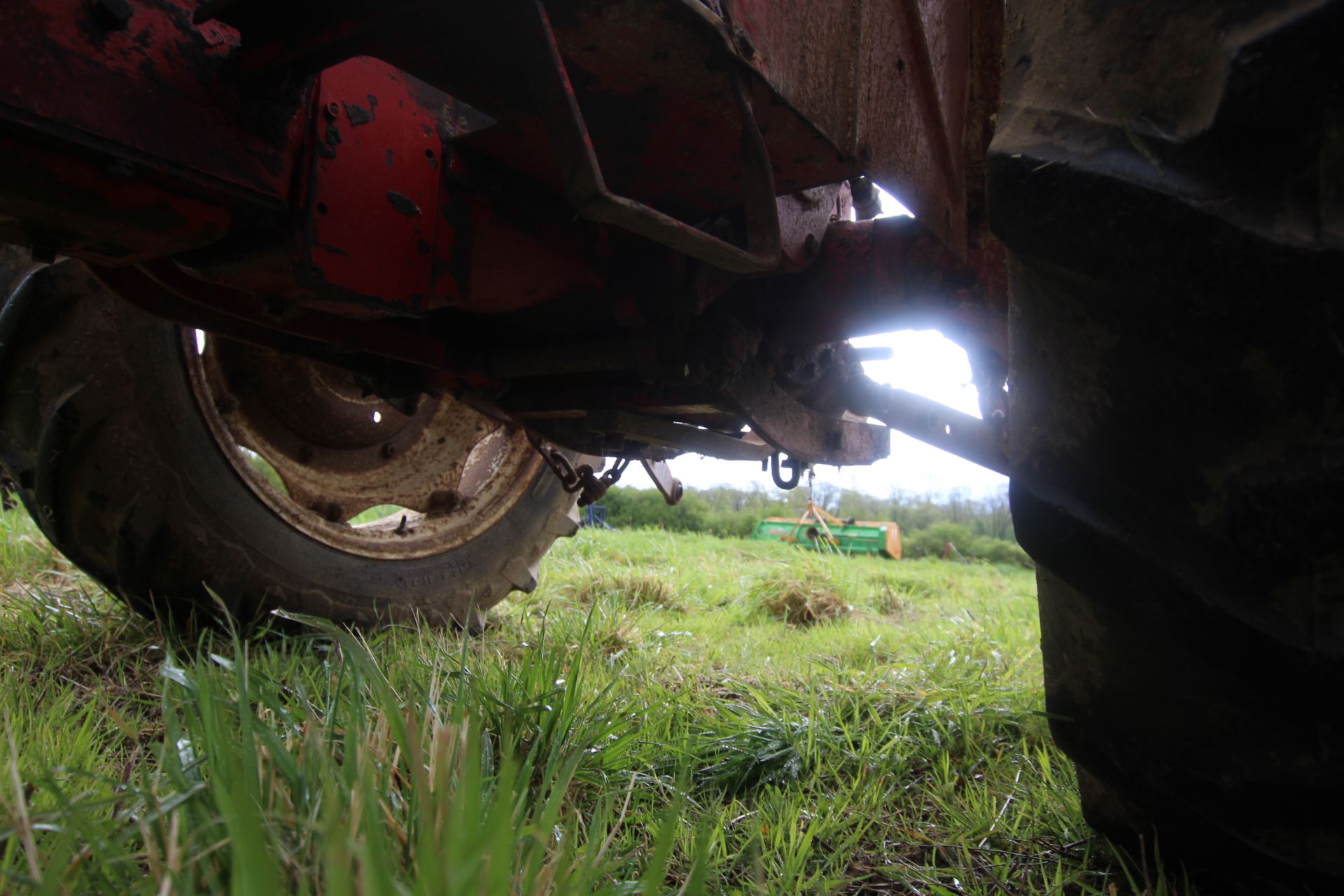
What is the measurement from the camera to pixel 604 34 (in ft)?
2.32

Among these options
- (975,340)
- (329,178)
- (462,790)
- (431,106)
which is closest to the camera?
(462,790)

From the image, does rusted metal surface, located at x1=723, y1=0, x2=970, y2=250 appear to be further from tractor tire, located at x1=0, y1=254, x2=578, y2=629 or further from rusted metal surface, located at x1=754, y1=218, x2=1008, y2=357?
tractor tire, located at x1=0, y1=254, x2=578, y2=629

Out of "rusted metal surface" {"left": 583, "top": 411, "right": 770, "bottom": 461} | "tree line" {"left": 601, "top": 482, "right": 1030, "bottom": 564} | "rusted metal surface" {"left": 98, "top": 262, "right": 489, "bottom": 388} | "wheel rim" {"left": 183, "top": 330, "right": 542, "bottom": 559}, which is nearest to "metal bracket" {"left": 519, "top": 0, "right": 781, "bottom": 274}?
"rusted metal surface" {"left": 98, "top": 262, "right": 489, "bottom": 388}

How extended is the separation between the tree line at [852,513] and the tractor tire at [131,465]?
6762 mm

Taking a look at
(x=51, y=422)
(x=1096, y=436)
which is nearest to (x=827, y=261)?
(x=1096, y=436)

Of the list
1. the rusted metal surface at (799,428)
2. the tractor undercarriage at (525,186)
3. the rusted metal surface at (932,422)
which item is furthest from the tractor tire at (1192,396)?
the rusted metal surface at (932,422)

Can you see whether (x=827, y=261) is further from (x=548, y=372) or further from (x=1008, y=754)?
(x=1008, y=754)

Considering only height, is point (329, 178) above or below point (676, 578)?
above

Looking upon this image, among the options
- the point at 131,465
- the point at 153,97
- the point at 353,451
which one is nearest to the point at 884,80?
the point at 153,97

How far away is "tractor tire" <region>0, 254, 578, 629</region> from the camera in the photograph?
137 cm

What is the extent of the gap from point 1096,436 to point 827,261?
624mm

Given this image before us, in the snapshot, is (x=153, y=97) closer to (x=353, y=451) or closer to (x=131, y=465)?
(x=131, y=465)

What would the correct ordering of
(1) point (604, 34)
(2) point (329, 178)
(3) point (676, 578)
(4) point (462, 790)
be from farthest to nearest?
(3) point (676, 578) → (2) point (329, 178) → (1) point (604, 34) → (4) point (462, 790)

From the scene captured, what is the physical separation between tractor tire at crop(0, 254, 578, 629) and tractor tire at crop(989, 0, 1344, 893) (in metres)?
1.28
